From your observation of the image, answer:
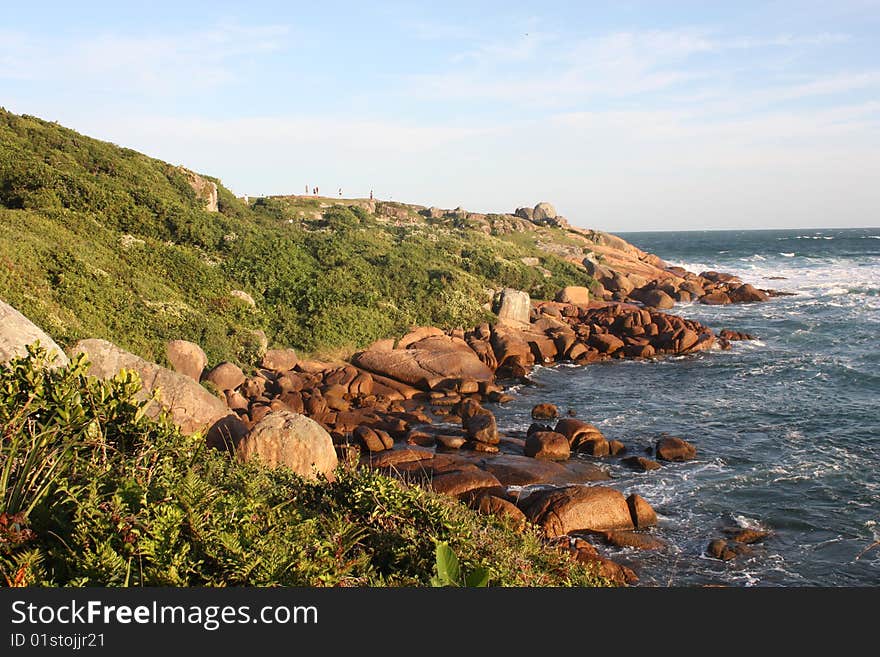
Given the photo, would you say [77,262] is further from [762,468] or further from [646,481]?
[762,468]

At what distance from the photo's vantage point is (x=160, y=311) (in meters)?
21.7

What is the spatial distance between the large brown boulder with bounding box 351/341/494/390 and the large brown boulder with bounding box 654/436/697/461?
882 centimetres

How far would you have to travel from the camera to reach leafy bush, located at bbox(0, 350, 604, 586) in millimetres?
5371

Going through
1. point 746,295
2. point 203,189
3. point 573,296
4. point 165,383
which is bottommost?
point 165,383

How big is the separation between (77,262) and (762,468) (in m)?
21.2

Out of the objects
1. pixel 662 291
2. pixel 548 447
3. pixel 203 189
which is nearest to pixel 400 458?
pixel 548 447

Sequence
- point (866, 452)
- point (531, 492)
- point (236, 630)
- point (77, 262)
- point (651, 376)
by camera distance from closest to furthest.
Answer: point (236, 630) → point (531, 492) → point (866, 452) → point (77, 262) → point (651, 376)

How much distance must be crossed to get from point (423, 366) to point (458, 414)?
4105 mm

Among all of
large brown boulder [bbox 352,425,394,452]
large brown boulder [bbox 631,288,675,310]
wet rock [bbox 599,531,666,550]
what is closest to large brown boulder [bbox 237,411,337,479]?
large brown boulder [bbox 352,425,394,452]

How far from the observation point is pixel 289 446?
13367mm

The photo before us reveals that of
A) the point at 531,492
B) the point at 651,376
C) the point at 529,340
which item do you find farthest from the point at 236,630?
the point at 529,340

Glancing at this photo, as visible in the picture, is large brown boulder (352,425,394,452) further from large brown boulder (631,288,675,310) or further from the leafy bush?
large brown boulder (631,288,675,310)

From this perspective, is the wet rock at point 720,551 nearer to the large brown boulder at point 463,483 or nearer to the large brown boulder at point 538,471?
the large brown boulder at point 538,471

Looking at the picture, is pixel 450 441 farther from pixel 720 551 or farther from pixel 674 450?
pixel 720 551
